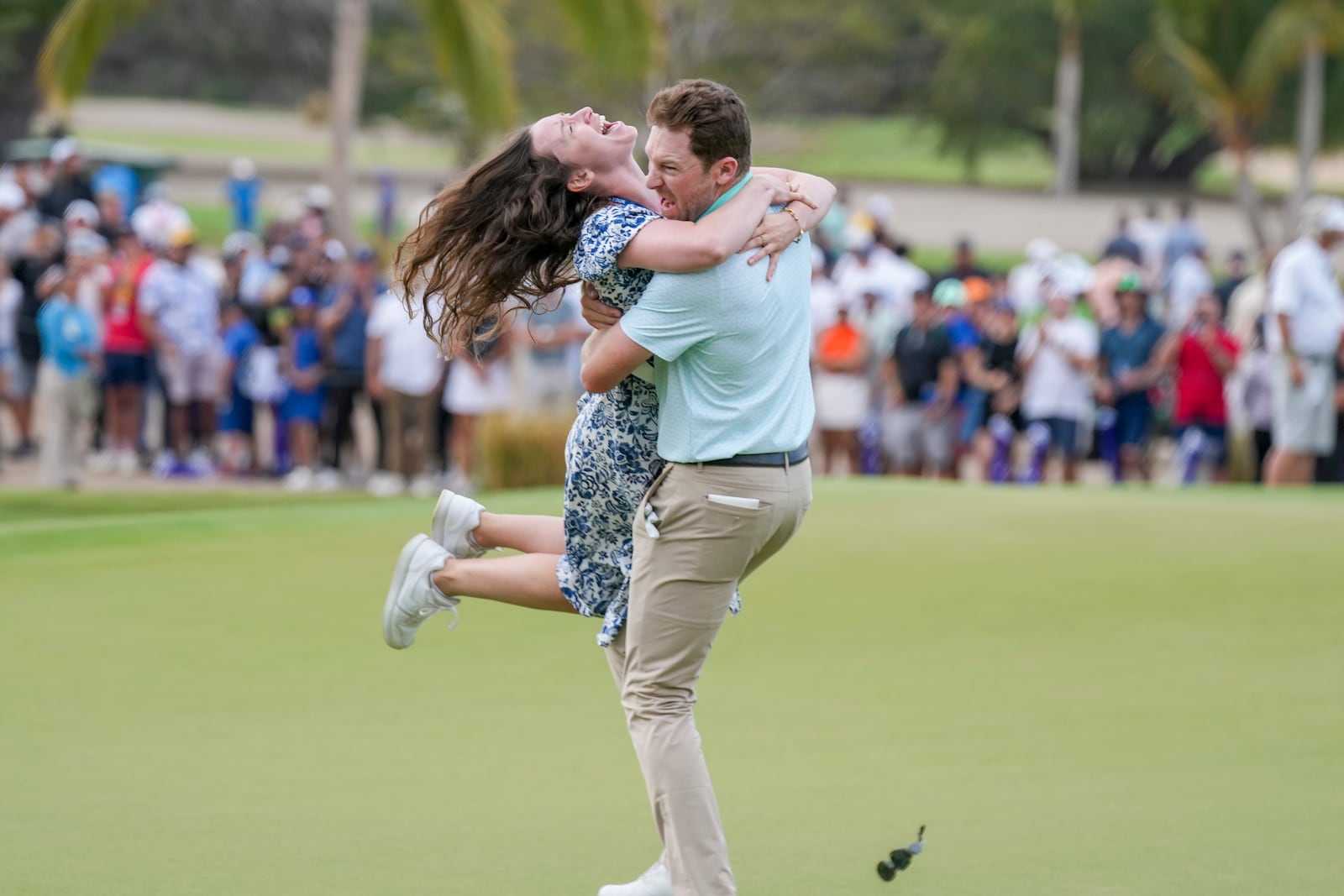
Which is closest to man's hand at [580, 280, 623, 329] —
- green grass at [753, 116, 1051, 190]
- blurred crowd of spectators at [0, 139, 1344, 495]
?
blurred crowd of spectators at [0, 139, 1344, 495]

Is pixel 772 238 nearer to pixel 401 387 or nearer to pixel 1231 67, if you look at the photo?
pixel 401 387

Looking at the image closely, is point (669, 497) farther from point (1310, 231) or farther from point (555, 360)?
point (555, 360)

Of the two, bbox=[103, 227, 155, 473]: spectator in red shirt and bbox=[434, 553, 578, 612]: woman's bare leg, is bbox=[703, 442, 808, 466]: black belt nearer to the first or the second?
bbox=[434, 553, 578, 612]: woman's bare leg

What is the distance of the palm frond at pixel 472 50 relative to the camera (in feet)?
47.6

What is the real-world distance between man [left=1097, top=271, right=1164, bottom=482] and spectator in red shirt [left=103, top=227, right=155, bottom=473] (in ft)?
24.5

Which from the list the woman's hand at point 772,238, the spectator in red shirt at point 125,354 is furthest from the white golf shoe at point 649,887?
the spectator in red shirt at point 125,354

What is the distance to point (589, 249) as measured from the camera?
3.64 meters

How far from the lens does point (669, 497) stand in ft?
12.1

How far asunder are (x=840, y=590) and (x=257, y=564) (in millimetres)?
2498

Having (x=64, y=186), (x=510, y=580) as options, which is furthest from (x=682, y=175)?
(x=64, y=186)

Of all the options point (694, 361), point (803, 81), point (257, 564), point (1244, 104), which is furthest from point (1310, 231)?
point (803, 81)

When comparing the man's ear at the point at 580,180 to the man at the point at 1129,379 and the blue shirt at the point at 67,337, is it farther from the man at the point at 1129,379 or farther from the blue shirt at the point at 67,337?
the man at the point at 1129,379

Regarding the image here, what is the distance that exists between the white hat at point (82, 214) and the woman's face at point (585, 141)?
11.6 meters

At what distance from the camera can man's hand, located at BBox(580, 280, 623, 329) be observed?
3.75 m
